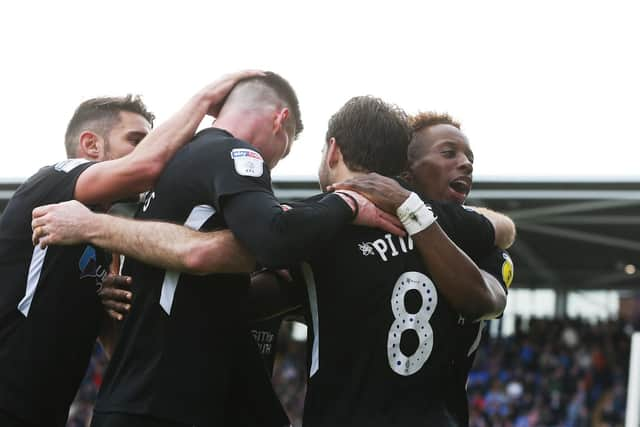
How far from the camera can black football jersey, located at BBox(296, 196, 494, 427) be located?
3295 mm

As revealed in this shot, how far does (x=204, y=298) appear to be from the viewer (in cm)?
336

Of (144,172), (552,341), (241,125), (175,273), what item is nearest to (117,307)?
(175,273)

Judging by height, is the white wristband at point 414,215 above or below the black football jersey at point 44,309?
above

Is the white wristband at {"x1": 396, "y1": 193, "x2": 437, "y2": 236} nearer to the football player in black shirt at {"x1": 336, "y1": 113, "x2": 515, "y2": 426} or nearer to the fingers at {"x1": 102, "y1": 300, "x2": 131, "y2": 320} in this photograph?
the football player in black shirt at {"x1": 336, "y1": 113, "x2": 515, "y2": 426}

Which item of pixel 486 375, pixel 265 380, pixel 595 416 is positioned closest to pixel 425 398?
pixel 265 380

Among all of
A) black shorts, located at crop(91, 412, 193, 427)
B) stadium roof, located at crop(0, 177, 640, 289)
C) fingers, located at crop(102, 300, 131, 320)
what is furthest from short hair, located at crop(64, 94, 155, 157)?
stadium roof, located at crop(0, 177, 640, 289)

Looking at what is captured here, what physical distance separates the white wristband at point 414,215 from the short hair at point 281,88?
76cm

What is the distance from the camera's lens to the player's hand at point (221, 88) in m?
3.79

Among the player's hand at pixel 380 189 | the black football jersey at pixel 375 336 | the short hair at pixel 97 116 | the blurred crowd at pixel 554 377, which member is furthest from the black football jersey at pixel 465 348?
A: the blurred crowd at pixel 554 377

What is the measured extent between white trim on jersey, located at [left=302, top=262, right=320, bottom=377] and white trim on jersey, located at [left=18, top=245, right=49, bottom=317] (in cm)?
116

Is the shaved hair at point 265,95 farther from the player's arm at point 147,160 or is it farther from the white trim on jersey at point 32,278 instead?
the white trim on jersey at point 32,278

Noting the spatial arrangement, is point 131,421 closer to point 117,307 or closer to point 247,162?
point 117,307

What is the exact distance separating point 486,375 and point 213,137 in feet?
67.1

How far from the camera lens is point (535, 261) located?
28.5 meters
